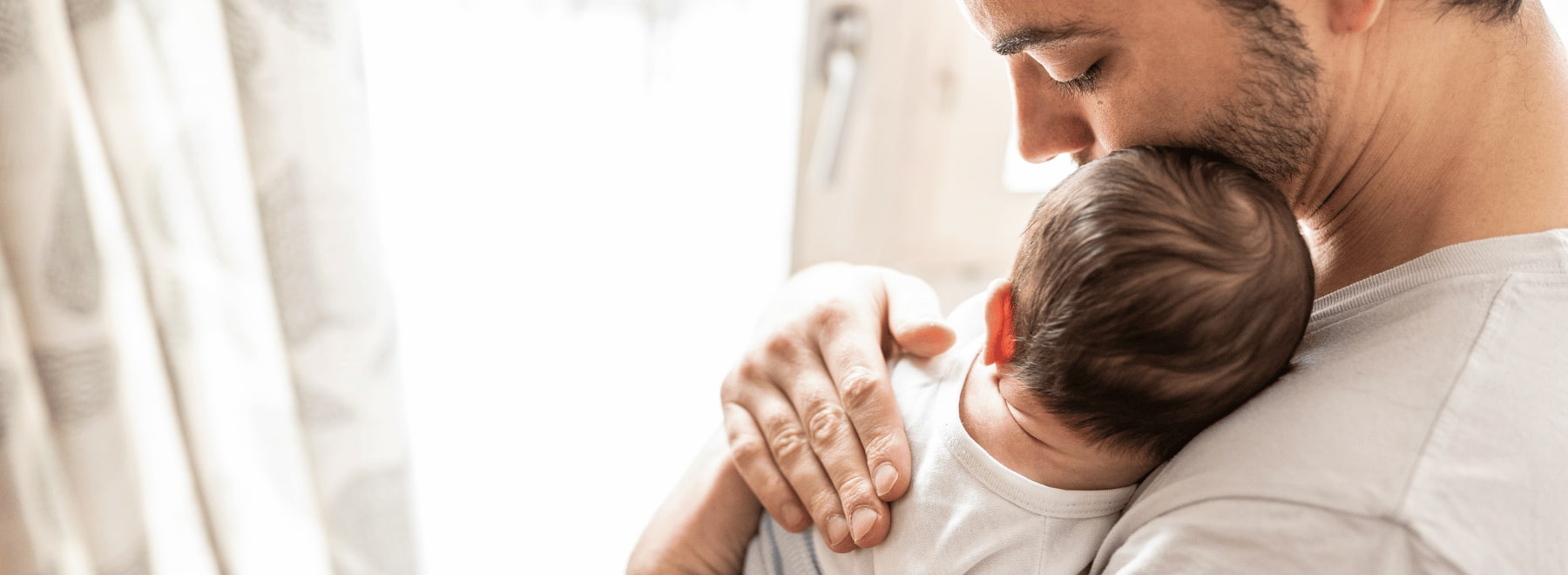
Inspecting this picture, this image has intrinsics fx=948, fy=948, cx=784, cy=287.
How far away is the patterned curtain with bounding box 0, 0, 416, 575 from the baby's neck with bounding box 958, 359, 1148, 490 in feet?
2.54

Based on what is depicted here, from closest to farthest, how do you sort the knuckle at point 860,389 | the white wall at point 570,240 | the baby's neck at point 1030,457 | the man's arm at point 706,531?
1. the baby's neck at point 1030,457
2. the knuckle at point 860,389
3. the man's arm at point 706,531
4. the white wall at point 570,240

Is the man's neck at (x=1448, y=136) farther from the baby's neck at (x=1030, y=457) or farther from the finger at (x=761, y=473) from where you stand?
the finger at (x=761, y=473)

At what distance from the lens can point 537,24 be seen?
1.43 meters

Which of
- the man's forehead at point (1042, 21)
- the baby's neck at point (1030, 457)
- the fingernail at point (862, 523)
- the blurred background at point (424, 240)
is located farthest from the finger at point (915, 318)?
the blurred background at point (424, 240)

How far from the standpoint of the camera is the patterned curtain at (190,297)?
3.15 ft

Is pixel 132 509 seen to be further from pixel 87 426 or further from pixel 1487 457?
pixel 1487 457

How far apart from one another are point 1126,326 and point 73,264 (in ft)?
3.40

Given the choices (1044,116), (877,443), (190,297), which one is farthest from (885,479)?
(190,297)

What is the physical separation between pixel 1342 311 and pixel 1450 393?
0.51 ft

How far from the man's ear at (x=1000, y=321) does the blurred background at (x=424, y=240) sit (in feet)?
2.53

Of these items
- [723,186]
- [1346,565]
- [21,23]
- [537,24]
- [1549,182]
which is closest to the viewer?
[1346,565]

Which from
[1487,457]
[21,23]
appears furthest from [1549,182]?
[21,23]

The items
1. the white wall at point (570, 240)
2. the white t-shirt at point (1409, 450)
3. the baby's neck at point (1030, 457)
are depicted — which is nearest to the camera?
the white t-shirt at point (1409, 450)

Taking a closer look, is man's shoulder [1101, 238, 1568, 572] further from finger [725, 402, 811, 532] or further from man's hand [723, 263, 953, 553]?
finger [725, 402, 811, 532]
